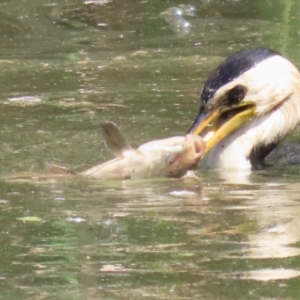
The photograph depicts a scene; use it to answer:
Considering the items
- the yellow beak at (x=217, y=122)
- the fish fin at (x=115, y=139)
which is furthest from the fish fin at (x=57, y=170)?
the yellow beak at (x=217, y=122)

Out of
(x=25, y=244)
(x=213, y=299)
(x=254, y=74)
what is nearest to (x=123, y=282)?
(x=213, y=299)

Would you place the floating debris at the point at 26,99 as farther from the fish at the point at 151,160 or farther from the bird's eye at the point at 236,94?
the fish at the point at 151,160

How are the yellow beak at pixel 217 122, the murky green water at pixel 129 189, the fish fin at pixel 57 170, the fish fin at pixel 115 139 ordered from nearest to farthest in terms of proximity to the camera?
the murky green water at pixel 129 189 → the fish fin at pixel 115 139 → the fish fin at pixel 57 170 → the yellow beak at pixel 217 122

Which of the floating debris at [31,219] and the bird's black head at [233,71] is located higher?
the bird's black head at [233,71]

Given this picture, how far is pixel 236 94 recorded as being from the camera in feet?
17.4

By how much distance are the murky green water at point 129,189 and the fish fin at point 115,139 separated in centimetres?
14

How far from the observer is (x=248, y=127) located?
549cm

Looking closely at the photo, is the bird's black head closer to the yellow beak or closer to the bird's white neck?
the yellow beak

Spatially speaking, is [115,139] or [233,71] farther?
[233,71]

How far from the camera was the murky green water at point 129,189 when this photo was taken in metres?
3.05

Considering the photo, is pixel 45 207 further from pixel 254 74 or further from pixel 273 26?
pixel 273 26

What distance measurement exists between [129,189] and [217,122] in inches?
47.2

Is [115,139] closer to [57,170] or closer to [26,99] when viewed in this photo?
[57,170]

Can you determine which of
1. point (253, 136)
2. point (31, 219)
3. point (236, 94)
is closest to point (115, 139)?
point (31, 219)
